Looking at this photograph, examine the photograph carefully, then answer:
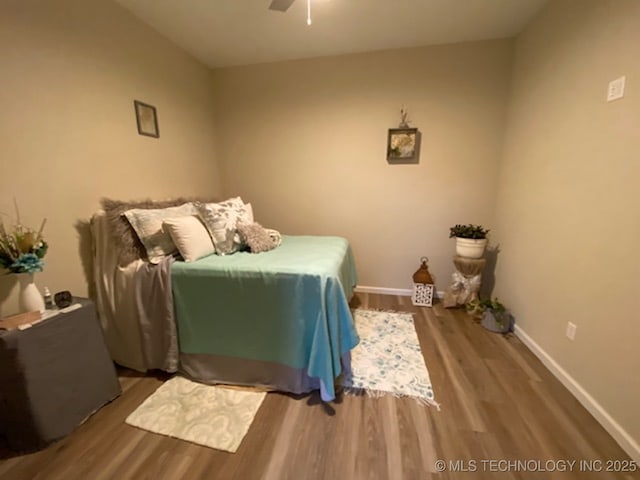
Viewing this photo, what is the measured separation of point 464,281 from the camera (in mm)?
2742

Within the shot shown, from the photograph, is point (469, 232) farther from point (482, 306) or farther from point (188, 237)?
point (188, 237)

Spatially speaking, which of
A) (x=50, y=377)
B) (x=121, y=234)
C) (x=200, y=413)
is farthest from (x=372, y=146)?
(x=50, y=377)

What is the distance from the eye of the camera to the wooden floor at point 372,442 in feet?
4.03

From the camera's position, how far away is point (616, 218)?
141cm

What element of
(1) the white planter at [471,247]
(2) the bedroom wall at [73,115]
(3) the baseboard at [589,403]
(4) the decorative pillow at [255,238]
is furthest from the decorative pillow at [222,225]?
(3) the baseboard at [589,403]

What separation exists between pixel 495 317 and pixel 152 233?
2862 mm

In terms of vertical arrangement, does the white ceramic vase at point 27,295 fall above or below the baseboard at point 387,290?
above

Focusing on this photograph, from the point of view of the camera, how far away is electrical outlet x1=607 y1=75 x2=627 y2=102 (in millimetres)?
1408

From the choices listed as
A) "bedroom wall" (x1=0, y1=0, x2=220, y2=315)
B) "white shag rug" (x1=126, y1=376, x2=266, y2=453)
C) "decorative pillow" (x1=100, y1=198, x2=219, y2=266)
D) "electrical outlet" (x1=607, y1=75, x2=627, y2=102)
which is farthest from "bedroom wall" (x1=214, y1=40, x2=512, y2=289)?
"white shag rug" (x1=126, y1=376, x2=266, y2=453)

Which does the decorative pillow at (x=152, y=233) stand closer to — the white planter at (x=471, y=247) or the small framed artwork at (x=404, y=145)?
the small framed artwork at (x=404, y=145)

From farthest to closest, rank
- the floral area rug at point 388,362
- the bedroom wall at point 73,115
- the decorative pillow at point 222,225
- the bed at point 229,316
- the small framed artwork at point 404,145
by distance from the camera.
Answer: the small framed artwork at point 404,145, the decorative pillow at point 222,225, the floral area rug at point 388,362, the bed at point 229,316, the bedroom wall at point 73,115

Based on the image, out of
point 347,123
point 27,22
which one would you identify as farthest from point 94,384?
point 347,123

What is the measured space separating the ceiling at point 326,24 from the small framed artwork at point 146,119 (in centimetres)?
68

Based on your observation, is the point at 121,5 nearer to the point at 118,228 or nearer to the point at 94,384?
the point at 118,228
